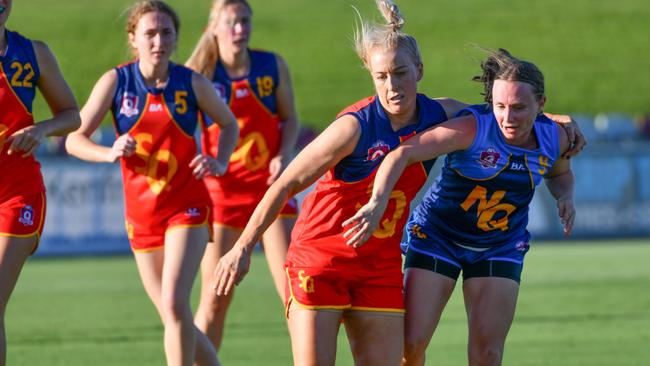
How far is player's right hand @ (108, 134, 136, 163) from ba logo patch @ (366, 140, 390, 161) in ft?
5.64

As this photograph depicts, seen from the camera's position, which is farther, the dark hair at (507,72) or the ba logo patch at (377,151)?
the dark hair at (507,72)

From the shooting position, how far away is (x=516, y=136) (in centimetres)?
560

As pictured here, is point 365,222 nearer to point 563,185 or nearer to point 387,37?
point 387,37

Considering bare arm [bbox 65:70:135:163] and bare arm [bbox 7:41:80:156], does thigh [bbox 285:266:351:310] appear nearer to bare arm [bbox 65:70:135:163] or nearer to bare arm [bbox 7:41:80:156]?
bare arm [bbox 7:41:80:156]

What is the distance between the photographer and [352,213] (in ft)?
17.8

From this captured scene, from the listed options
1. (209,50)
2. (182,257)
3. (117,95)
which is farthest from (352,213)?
(209,50)

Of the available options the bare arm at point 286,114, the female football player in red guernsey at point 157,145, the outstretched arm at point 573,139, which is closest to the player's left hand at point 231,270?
the female football player in red guernsey at point 157,145

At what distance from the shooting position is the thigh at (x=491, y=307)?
19.0 feet

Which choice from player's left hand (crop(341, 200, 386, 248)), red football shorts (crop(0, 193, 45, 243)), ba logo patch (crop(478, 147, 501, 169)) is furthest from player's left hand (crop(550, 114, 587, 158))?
red football shorts (crop(0, 193, 45, 243))

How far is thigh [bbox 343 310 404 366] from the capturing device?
5371mm

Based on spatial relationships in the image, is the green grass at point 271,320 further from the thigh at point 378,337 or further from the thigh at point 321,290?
the thigh at point 321,290

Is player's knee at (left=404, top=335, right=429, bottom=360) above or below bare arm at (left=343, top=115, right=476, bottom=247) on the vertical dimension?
below

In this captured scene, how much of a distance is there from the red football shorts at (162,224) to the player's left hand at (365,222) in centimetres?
189

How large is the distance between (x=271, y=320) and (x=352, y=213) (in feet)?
16.8
